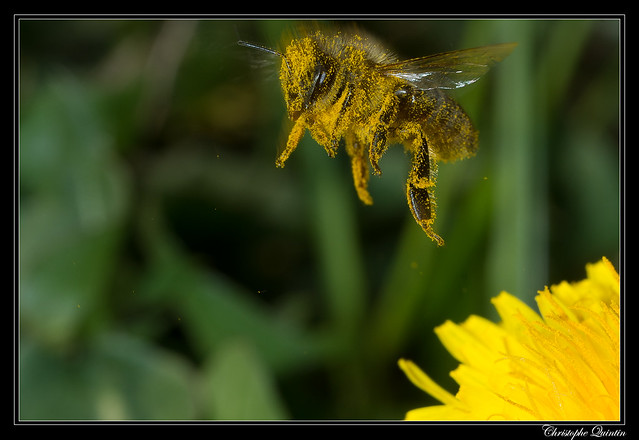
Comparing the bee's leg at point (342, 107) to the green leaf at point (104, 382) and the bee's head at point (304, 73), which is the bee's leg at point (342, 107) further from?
the green leaf at point (104, 382)

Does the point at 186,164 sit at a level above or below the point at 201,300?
above

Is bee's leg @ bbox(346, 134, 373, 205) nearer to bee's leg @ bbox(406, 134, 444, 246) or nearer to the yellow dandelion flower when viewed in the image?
bee's leg @ bbox(406, 134, 444, 246)

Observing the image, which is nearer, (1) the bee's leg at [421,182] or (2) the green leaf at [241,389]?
(1) the bee's leg at [421,182]

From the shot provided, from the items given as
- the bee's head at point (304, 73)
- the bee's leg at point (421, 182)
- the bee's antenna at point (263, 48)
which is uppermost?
the bee's antenna at point (263, 48)

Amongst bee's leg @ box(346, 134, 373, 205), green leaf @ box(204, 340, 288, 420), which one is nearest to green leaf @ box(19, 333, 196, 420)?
green leaf @ box(204, 340, 288, 420)

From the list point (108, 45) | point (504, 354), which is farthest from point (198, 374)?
point (108, 45)

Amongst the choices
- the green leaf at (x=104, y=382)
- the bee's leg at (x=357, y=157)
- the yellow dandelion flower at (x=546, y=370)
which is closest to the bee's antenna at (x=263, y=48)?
the bee's leg at (x=357, y=157)

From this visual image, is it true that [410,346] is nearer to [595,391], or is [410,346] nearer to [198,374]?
[198,374]
